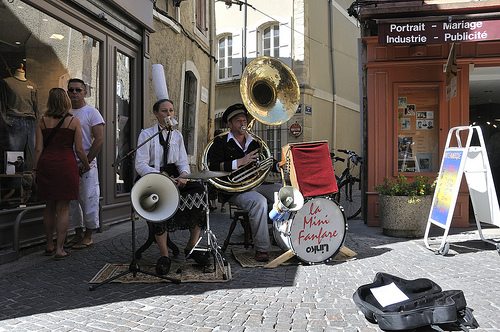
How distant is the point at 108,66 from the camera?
686 cm

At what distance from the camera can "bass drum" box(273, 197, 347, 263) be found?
4.45 metres

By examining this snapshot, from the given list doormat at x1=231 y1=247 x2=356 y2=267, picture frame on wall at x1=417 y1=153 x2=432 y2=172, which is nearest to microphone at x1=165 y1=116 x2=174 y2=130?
doormat at x1=231 y1=247 x2=356 y2=267

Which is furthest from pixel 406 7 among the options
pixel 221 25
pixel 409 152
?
pixel 221 25

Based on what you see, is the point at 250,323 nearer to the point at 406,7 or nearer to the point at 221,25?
the point at 406,7

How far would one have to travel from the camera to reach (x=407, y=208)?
19.9 feet

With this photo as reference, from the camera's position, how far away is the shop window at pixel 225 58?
1914 centimetres

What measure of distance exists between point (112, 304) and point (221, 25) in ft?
57.0

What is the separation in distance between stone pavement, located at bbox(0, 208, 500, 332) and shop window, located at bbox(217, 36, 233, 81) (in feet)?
48.2

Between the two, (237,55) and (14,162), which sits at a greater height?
(237,55)

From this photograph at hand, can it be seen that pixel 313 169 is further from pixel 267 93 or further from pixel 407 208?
pixel 407 208

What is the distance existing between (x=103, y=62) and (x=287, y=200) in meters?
3.92

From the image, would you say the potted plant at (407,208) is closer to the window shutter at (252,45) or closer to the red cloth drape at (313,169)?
the red cloth drape at (313,169)

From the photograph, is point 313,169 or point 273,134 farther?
point 273,134

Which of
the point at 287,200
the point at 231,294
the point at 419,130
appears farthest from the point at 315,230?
the point at 419,130
